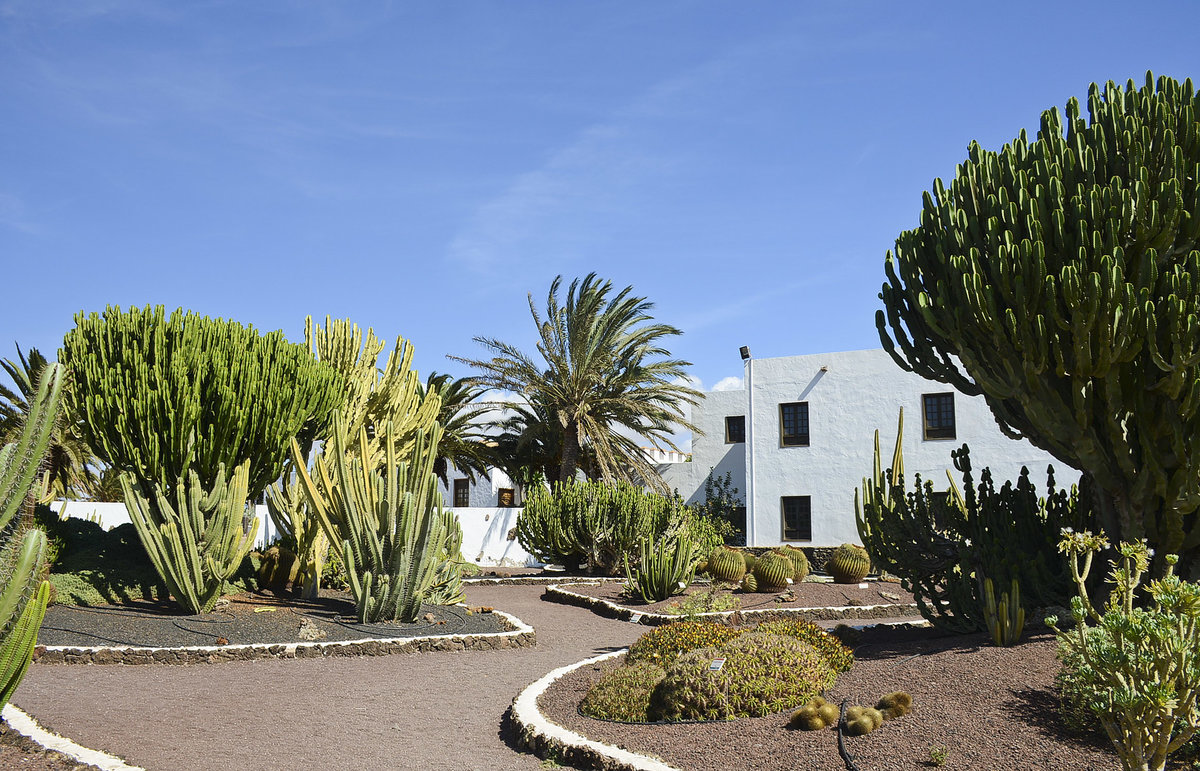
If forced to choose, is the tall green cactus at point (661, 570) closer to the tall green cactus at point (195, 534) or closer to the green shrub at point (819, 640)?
the tall green cactus at point (195, 534)

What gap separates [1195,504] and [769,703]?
3.92 meters

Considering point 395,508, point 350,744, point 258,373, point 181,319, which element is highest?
point 181,319

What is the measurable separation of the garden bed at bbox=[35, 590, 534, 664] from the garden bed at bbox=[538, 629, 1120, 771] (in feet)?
13.3

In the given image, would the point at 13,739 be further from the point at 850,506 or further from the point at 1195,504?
the point at 850,506

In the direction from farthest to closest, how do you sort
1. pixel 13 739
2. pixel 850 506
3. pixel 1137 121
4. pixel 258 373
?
pixel 850 506 → pixel 258 373 → pixel 1137 121 → pixel 13 739

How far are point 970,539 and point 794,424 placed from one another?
1677 cm

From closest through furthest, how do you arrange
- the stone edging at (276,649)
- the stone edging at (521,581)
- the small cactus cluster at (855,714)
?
the small cactus cluster at (855,714)
the stone edging at (276,649)
the stone edging at (521,581)

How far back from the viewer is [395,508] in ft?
37.6

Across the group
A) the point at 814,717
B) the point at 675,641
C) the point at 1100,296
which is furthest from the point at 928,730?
the point at 1100,296

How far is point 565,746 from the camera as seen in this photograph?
Result: 580 centimetres

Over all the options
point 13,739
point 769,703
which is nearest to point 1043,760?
point 769,703

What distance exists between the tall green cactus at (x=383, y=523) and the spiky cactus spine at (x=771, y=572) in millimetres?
6319

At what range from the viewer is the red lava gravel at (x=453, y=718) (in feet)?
17.1

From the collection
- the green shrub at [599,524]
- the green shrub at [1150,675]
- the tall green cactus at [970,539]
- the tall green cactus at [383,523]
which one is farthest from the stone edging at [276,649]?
the green shrub at [1150,675]
